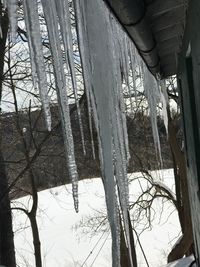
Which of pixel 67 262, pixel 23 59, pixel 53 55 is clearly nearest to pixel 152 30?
pixel 53 55

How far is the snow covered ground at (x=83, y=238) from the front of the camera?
52.6 feet

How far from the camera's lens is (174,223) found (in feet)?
62.8

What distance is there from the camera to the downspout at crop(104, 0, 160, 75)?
6.46 feet

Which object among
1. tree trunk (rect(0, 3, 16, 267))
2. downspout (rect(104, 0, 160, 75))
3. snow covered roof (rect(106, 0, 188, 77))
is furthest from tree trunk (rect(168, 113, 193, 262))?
downspout (rect(104, 0, 160, 75))

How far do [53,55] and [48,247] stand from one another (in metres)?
17.5

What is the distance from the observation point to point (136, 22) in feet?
7.50

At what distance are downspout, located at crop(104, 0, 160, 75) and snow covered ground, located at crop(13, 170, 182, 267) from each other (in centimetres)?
1237

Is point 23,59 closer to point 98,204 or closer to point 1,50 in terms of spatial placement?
point 1,50

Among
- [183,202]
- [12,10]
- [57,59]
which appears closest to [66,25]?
[57,59]

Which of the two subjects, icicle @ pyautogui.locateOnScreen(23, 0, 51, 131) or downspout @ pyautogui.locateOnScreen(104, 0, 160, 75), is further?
downspout @ pyautogui.locateOnScreen(104, 0, 160, 75)

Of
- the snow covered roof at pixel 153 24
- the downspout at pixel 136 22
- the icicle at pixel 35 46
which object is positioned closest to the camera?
the icicle at pixel 35 46

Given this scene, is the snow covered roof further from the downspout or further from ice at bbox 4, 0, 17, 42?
ice at bbox 4, 0, 17, 42

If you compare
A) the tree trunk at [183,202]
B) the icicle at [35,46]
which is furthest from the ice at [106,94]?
the tree trunk at [183,202]

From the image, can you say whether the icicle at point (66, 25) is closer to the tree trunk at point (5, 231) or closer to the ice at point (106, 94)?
the ice at point (106, 94)
